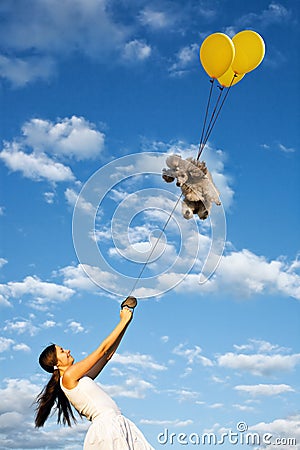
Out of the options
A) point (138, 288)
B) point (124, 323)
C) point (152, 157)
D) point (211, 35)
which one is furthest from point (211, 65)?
point (124, 323)

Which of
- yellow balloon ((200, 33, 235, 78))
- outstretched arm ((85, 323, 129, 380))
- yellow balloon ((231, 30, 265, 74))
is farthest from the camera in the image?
yellow balloon ((231, 30, 265, 74))

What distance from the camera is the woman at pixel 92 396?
12.8 feet

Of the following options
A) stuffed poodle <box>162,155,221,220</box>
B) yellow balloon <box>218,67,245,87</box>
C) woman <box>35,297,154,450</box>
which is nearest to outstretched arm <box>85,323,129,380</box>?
woman <box>35,297,154,450</box>

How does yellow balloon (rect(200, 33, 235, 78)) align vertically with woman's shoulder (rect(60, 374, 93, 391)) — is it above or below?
above

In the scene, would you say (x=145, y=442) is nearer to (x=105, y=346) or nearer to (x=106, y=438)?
(x=106, y=438)

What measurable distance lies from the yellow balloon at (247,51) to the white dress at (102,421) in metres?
3.61

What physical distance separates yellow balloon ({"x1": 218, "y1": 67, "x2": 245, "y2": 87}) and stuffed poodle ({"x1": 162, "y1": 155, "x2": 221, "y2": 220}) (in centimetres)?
126

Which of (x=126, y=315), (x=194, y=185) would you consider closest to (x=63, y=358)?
(x=126, y=315)

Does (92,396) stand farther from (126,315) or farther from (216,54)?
(216,54)

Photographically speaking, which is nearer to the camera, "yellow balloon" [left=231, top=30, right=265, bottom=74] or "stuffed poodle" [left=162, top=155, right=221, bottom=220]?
"stuffed poodle" [left=162, top=155, right=221, bottom=220]

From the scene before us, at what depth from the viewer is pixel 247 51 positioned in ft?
19.3

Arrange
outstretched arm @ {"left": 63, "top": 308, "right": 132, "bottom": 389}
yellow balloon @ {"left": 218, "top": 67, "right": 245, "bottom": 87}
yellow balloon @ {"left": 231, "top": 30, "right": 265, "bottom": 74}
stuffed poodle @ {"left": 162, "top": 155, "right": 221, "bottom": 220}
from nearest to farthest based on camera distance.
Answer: outstretched arm @ {"left": 63, "top": 308, "right": 132, "bottom": 389}, stuffed poodle @ {"left": 162, "top": 155, "right": 221, "bottom": 220}, yellow balloon @ {"left": 231, "top": 30, "right": 265, "bottom": 74}, yellow balloon @ {"left": 218, "top": 67, "right": 245, "bottom": 87}

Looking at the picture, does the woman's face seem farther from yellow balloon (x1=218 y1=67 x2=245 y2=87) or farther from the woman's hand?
yellow balloon (x1=218 y1=67 x2=245 y2=87)

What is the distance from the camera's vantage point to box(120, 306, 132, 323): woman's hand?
423cm
